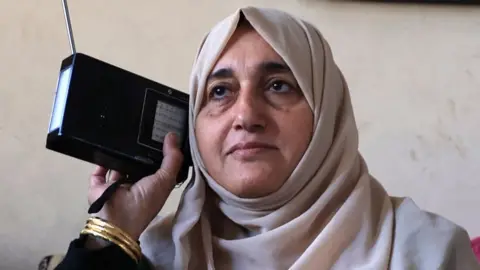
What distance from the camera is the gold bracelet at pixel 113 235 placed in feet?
3.71

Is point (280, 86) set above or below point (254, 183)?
above

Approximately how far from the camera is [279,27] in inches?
47.1

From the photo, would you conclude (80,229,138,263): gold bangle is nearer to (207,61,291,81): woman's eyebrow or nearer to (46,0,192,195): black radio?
(46,0,192,195): black radio

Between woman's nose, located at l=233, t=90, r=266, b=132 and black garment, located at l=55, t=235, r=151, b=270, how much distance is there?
278mm

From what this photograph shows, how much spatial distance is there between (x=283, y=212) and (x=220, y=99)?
225mm

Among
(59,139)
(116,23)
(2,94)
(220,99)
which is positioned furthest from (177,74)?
(59,139)

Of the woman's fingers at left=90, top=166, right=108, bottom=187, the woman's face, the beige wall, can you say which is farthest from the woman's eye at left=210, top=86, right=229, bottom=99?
the beige wall

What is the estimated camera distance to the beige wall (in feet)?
→ 5.58

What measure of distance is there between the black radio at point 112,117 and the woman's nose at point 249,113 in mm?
151

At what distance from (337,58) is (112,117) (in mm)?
764

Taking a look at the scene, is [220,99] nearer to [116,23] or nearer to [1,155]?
[116,23]

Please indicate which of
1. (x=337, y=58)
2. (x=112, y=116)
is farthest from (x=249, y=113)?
(x=337, y=58)

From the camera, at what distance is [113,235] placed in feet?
3.72

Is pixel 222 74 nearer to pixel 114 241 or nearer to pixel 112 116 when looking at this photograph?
pixel 112 116
